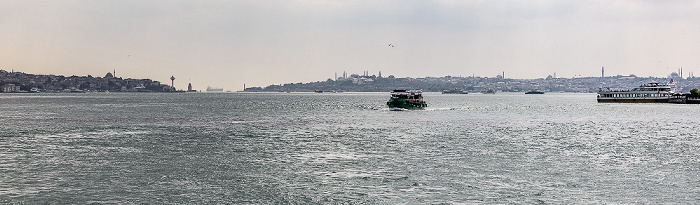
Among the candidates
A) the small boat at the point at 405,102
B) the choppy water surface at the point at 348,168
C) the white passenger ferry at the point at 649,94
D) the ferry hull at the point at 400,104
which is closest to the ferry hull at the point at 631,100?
the white passenger ferry at the point at 649,94

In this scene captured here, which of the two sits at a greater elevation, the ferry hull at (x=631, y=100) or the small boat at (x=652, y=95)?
the small boat at (x=652, y=95)

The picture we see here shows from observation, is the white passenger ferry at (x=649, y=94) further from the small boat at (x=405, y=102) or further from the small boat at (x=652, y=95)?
the small boat at (x=405, y=102)

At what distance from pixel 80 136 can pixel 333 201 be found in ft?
134

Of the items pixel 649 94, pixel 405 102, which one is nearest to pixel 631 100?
pixel 649 94

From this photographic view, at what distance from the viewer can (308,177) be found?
33.5 meters

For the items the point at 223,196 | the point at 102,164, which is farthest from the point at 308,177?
the point at 102,164

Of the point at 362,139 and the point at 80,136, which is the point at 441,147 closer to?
the point at 362,139

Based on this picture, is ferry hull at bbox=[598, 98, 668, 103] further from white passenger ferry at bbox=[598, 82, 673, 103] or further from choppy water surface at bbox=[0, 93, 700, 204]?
choppy water surface at bbox=[0, 93, 700, 204]

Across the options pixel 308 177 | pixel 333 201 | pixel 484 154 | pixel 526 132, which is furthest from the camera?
pixel 526 132

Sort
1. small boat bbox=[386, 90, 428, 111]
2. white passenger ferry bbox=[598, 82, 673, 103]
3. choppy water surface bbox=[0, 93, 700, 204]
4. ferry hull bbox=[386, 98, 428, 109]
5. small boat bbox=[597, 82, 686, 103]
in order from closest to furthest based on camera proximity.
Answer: choppy water surface bbox=[0, 93, 700, 204] < ferry hull bbox=[386, 98, 428, 109] < small boat bbox=[386, 90, 428, 111] < small boat bbox=[597, 82, 686, 103] < white passenger ferry bbox=[598, 82, 673, 103]

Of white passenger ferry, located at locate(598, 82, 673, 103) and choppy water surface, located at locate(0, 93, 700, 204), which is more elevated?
white passenger ferry, located at locate(598, 82, 673, 103)

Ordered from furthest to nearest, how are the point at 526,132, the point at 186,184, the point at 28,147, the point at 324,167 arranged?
the point at 526,132, the point at 28,147, the point at 324,167, the point at 186,184

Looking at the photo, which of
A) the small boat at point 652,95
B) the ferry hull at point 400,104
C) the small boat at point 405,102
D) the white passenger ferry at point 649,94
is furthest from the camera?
the white passenger ferry at point 649,94


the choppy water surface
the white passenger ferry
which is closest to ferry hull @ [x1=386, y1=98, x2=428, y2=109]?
the choppy water surface
